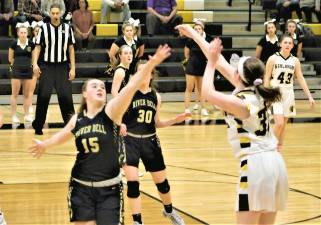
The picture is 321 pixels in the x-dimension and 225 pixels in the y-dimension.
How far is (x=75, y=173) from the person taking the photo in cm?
660

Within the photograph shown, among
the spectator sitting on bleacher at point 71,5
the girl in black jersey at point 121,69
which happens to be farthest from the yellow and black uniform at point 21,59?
the girl in black jersey at point 121,69

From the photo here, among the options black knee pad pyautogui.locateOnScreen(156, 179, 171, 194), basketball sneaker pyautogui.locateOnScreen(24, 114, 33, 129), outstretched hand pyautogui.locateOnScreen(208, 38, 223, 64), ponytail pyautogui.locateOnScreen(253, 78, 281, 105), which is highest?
outstretched hand pyautogui.locateOnScreen(208, 38, 223, 64)

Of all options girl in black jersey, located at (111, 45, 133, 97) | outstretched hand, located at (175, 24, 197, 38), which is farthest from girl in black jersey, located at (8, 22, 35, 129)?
outstretched hand, located at (175, 24, 197, 38)

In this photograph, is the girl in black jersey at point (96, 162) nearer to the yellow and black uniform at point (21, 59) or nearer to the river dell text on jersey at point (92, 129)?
the river dell text on jersey at point (92, 129)

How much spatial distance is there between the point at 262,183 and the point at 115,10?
14.7 m

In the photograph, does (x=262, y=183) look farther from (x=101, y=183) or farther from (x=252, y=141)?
(x=101, y=183)

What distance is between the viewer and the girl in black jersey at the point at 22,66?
16172mm

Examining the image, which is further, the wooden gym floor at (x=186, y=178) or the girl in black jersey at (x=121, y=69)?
the girl in black jersey at (x=121, y=69)

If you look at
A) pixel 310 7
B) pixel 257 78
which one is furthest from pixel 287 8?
pixel 257 78

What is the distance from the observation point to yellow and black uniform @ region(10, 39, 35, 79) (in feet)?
53.3

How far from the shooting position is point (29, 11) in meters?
18.8

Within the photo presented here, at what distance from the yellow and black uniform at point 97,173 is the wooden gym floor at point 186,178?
2356 millimetres

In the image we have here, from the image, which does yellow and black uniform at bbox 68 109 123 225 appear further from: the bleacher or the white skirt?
the bleacher

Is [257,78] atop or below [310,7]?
atop
